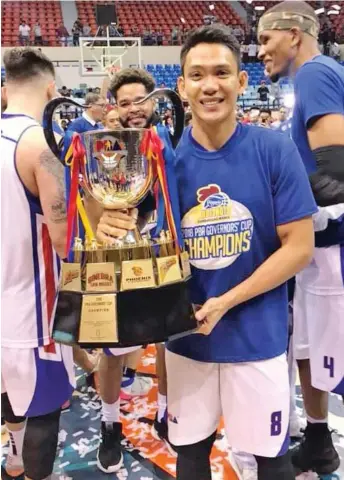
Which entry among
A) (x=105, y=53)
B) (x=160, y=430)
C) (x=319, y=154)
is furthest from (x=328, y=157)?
(x=105, y=53)

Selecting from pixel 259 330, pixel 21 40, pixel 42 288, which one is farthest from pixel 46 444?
pixel 21 40

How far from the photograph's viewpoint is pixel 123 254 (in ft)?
4.07

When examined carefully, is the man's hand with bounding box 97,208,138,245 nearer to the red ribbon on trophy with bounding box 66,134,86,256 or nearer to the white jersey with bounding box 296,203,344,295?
the red ribbon on trophy with bounding box 66,134,86,256

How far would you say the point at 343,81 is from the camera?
169cm

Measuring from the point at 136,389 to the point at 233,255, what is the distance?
1679mm

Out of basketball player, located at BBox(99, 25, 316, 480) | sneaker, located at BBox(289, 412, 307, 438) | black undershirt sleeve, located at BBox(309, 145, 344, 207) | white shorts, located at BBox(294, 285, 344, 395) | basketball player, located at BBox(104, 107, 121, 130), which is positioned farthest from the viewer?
basketball player, located at BBox(104, 107, 121, 130)

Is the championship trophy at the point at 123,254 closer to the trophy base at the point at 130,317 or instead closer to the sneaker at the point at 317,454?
the trophy base at the point at 130,317

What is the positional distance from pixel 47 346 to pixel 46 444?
12.3 inches

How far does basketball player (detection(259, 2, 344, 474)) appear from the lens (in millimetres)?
1662

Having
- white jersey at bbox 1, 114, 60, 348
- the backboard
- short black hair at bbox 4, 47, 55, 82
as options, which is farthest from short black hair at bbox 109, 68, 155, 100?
the backboard

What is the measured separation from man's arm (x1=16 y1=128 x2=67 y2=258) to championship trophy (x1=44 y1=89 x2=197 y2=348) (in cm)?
18

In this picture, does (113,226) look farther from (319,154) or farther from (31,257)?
(319,154)

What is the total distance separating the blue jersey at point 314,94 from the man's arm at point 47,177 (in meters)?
0.75

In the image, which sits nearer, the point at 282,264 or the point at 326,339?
the point at 282,264
